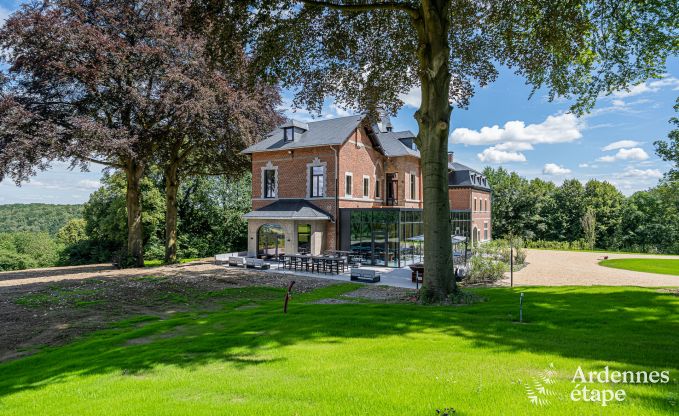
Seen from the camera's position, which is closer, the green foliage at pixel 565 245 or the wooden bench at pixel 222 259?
the wooden bench at pixel 222 259

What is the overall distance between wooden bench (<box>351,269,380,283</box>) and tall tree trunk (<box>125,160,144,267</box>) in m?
14.3

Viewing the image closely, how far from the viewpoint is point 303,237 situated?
23.8m

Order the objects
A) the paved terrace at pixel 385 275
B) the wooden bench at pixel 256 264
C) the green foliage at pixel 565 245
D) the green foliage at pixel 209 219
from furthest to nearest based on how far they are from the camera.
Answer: the green foliage at pixel 565 245 < the green foliage at pixel 209 219 < the wooden bench at pixel 256 264 < the paved terrace at pixel 385 275

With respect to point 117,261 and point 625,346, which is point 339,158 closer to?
point 117,261

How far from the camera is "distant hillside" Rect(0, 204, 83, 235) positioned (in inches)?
2955

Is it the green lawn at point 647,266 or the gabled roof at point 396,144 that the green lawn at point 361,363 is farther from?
the gabled roof at point 396,144

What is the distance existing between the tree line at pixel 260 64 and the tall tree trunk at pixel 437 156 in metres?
0.03

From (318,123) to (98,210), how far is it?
71.6 ft

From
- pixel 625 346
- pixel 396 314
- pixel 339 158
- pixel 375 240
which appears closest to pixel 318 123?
pixel 339 158

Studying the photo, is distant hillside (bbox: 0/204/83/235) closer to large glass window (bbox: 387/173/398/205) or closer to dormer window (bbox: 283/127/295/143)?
dormer window (bbox: 283/127/295/143)

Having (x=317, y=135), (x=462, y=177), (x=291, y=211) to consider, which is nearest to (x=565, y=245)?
(x=462, y=177)

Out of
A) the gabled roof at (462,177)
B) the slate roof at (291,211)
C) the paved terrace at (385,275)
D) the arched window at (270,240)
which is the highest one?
the gabled roof at (462,177)

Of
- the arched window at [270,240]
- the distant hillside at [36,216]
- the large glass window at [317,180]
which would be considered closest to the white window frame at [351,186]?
the large glass window at [317,180]

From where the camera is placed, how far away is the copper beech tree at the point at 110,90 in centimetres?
1684
